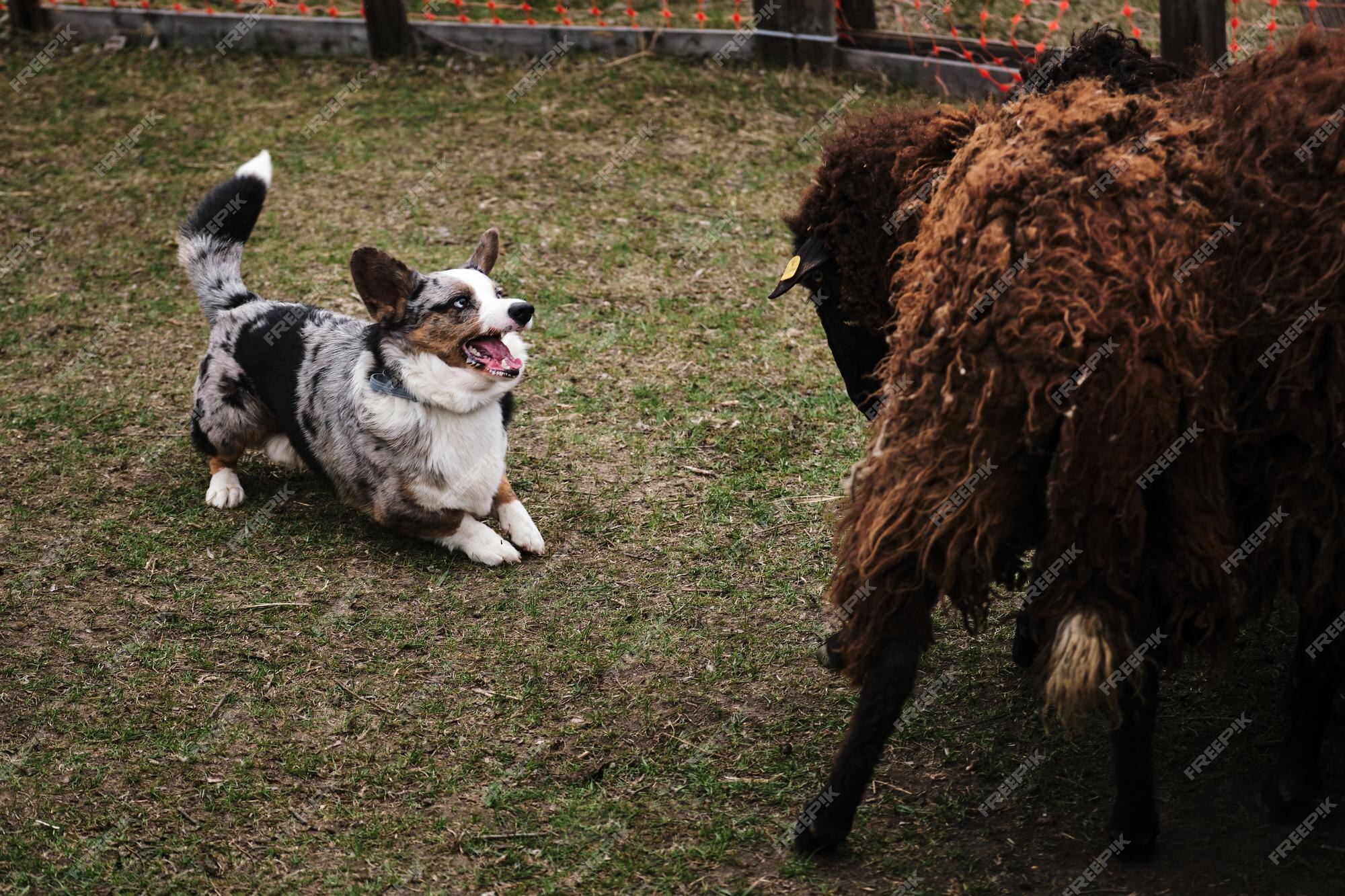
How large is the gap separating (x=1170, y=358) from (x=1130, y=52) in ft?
4.10

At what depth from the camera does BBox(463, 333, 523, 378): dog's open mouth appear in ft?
14.6

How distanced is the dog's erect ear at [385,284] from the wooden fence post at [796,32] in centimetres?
A: 471

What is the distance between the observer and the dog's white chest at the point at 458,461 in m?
4.53

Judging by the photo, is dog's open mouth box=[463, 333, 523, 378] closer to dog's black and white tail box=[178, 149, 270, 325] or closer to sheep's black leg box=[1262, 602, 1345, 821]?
dog's black and white tail box=[178, 149, 270, 325]

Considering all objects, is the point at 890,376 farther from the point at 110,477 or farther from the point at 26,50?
the point at 26,50

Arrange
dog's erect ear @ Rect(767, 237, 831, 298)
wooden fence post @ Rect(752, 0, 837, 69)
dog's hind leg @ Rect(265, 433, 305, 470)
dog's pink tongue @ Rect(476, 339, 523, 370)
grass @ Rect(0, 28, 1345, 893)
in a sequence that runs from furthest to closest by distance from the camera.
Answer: wooden fence post @ Rect(752, 0, 837, 69) < dog's hind leg @ Rect(265, 433, 305, 470) < dog's pink tongue @ Rect(476, 339, 523, 370) < dog's erect ear @ Rect(767, 237, 831, 298) < grass @ Rect(0, 28, 1345, 893)

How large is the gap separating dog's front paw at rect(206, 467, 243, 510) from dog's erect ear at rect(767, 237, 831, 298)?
2.50m

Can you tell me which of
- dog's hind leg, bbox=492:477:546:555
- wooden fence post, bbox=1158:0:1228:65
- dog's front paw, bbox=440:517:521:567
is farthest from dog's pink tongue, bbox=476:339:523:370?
wooden fence post, bbox=1158:0:1228:65

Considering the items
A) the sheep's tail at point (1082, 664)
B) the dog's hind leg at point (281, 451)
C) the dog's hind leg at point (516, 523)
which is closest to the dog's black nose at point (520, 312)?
the dog's hind leg at point (516, 523)

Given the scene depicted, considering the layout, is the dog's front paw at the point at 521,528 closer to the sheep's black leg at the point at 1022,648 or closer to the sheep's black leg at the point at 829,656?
the sheep's black leg at the point at 829,656

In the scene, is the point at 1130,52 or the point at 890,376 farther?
the point at 1130,52

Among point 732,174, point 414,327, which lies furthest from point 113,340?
point 732,174

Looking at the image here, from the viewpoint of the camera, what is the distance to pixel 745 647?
4156mm

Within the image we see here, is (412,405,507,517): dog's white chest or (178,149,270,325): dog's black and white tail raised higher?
(178,149,270,325): dog's black and white tail
